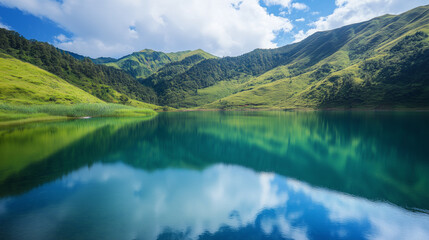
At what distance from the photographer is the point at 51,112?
66.8 metres

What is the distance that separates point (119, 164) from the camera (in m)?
21.4

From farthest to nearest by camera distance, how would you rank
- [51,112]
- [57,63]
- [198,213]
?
1. [57,63]
2. [51,112]
3. [198,213]

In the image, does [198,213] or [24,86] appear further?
[24,86]

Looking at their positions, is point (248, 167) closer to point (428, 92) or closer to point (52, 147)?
point (52, 147)

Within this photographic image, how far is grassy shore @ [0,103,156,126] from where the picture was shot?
5025 centimetres

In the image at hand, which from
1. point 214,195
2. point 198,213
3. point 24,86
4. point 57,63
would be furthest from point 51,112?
point 57,63

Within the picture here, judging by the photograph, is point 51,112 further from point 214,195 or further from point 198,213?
point 198,213

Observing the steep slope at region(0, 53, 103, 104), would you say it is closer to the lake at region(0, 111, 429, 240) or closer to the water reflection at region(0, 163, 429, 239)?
the lake at region(0, 111, 429, 240)

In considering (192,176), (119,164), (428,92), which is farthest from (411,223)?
(428,92)

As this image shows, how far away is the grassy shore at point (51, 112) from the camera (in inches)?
1978

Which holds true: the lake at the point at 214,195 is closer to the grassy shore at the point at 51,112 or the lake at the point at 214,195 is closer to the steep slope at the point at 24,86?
the grassy shore at the point at 51,112

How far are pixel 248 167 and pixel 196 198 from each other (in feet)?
28.7

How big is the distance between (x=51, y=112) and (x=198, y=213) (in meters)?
79.3

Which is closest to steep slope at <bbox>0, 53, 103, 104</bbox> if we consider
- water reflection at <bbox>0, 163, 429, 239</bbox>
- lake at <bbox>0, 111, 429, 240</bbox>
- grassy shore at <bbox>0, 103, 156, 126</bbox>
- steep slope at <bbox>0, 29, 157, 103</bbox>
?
grassy shore at <bbox>0, 103, 156, 126</bbox>
